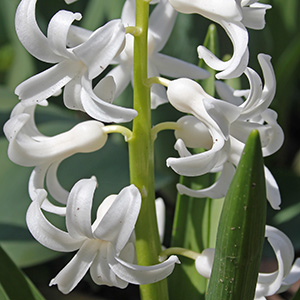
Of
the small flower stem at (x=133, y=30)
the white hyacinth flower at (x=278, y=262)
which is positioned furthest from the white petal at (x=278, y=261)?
the small flower stem at (x=133, y=30)

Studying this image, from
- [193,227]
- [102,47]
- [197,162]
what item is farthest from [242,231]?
[193,227]

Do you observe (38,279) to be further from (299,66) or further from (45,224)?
(299,66)

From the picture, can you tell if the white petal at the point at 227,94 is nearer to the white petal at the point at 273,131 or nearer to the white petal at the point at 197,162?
the white petal at the point at 273,131

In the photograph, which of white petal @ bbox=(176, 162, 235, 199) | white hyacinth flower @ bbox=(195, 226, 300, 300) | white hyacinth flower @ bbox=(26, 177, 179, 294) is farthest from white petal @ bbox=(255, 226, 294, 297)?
white hyacinth flower @ bbox=(26, 177, 179, 294)

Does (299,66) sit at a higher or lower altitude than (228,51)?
lower

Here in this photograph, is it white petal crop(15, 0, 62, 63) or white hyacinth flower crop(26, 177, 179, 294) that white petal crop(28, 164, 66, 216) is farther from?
white petal crop(15, 0, 62, 63)

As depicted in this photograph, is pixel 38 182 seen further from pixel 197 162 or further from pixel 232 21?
pixel 232 21

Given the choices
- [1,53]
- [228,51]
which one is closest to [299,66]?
[228,51]
